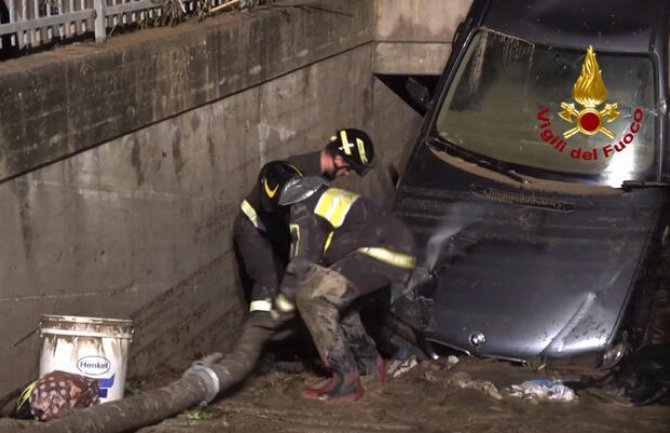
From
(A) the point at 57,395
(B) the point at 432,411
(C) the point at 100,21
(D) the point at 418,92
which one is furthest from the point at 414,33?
(A) the point at 57,395

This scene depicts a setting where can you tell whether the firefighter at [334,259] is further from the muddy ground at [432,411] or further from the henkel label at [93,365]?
the henkel label at [93,365]

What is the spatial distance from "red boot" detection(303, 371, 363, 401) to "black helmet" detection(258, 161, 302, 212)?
1.07 meters

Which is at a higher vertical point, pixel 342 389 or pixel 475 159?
pixel 475 159

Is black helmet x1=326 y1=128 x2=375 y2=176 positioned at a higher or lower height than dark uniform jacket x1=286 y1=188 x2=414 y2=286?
higher

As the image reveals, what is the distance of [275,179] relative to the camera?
761 centimetres

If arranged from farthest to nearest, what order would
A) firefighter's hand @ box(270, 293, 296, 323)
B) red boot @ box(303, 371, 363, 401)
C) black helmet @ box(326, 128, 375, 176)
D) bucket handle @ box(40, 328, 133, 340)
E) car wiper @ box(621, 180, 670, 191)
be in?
car wiper @ box(621, 180, 670, 191) → black helmet @ box(326, 128, 375, 176) → firefighter's hand @ box(270, 293, 296, 323) → red boot @ box(303, 371, 363, 401) → bucket handle @ box(40, 328, 133, 340)

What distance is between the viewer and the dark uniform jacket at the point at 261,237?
8.45 meters

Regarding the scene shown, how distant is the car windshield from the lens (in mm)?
8602

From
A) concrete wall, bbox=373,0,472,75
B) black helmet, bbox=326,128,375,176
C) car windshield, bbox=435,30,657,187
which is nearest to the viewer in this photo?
black helmet, bbox=326,128,375,176

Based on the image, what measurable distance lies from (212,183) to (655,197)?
2797 mm

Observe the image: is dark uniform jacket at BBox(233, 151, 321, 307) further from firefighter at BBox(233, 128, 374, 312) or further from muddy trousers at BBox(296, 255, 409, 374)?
muddy trousers at BBox(296, 255, 409, 374)

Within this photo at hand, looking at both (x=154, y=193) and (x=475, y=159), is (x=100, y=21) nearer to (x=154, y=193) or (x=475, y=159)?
(x=154, y=193)

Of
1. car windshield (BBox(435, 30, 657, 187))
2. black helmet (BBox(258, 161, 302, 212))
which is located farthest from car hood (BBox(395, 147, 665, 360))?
black helmet (BBox(258, 161, 302, 212))

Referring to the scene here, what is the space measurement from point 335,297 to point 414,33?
4.68 meters
